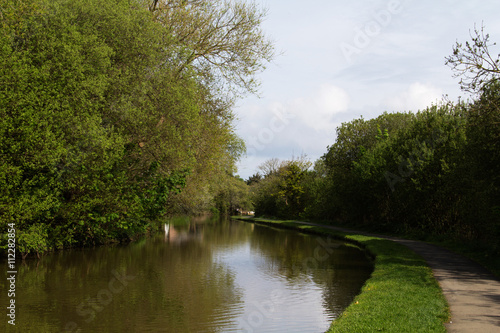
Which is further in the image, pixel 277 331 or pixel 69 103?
pixel 69 103

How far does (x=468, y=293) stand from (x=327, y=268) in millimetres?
7868

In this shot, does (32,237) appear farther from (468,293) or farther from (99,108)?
(468,293)

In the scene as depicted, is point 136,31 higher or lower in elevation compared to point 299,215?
higher

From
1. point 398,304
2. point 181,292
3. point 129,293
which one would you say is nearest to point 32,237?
point 129,293

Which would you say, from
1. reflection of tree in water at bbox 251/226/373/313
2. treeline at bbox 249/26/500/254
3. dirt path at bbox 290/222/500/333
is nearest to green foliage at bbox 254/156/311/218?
treeline at bbox 249/26/500/254

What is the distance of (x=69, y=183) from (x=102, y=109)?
344 cm

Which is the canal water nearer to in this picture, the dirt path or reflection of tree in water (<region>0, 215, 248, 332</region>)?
reflection of tree in water (<region>0, 215, 248, 332</region>)

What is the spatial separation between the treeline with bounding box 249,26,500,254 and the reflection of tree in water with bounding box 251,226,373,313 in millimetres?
5164

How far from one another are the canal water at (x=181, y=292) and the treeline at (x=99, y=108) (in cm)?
249

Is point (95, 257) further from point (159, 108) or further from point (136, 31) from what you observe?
point (136, 31)

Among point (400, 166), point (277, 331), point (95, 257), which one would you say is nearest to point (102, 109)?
point (95, 257)

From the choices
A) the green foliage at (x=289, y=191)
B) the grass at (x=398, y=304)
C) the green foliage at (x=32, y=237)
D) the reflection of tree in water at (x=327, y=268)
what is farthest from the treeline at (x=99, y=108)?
the green foliage at (x=289, y=191)

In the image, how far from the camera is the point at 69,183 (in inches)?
663

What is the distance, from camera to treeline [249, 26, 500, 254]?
15.6 metres
